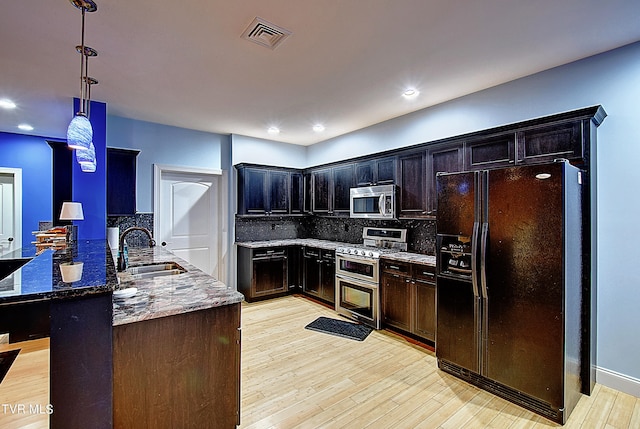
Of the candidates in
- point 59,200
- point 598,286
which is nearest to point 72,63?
point 59,200

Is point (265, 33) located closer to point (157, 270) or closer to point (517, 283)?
point (157, 270)

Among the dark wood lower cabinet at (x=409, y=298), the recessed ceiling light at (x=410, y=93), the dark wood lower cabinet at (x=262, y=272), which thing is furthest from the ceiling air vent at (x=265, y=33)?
the dark wood lower cabinet at (x=262, y=272)

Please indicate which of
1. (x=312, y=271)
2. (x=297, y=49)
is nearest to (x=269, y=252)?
(x=312, y=271)

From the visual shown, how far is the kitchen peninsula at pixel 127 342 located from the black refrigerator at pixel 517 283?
6.24 feet

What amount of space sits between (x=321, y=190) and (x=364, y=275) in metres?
1.91

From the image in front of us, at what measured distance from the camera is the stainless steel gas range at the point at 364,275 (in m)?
3.76

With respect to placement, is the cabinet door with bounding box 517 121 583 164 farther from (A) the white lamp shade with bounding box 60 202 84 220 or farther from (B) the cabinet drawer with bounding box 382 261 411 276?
(A) the white lamp shade with bounding box 60 202 84 220

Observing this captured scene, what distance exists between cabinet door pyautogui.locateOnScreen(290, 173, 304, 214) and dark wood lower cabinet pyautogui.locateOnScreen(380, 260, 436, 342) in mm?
2324

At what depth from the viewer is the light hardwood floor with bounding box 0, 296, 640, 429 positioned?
2090mm

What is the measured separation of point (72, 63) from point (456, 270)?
3916 millimetres

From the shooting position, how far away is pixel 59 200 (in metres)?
4.44

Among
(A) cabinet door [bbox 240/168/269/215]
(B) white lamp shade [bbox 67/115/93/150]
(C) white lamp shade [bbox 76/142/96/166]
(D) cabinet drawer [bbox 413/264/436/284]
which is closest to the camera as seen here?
(B) white lamp shade [bbox 67/115/93/150]

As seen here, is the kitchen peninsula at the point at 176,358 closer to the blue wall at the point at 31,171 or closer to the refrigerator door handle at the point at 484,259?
the refrigerator door handle at the point at 484,259

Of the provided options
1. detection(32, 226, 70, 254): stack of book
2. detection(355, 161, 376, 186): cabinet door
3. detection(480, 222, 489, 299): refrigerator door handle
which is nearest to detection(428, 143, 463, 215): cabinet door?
detection(355, 161, 376, 186): cabinet door
